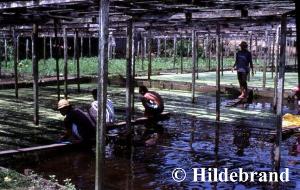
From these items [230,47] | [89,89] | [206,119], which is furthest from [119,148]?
[230,47]

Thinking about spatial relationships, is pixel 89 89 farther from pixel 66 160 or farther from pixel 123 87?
pixel 66 160

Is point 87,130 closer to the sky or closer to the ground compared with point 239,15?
closer to the ground

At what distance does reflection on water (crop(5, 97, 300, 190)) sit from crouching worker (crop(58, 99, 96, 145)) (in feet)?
1.09

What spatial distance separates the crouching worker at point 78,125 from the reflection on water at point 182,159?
13.1 inches

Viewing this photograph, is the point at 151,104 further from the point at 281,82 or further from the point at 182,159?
the point at 281,82

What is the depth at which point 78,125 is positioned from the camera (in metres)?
9.18

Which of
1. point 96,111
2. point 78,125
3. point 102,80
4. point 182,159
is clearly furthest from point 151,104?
point 102,80

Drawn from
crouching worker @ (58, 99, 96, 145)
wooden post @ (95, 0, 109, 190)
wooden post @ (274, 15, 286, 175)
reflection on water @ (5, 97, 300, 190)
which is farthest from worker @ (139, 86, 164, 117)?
wooden post @ (95, 0, 109, 190)

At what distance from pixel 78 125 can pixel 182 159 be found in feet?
6.95

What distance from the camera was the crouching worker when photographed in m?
8.99

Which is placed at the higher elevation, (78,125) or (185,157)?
(78,125)

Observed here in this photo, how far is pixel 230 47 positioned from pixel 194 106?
28.0 m

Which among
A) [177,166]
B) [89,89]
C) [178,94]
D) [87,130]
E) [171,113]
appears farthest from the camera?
[89,89]

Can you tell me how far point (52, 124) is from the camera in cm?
1178
